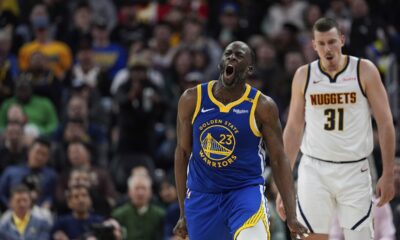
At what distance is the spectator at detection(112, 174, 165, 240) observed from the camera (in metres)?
11.8

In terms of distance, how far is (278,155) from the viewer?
7242 mm

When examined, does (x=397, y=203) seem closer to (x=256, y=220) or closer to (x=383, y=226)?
(x=383, y=226)

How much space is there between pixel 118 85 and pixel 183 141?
23.4ft

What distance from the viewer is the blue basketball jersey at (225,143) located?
7.20 meters

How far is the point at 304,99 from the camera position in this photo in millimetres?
8219

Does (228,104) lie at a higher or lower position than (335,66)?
lower

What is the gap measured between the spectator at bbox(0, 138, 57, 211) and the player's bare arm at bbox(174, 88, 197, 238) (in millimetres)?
5223

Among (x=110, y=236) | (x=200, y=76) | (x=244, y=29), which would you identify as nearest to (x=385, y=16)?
(x=244, y=29)

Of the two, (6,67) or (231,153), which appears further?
(6,67)

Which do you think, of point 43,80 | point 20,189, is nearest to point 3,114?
point 43,80

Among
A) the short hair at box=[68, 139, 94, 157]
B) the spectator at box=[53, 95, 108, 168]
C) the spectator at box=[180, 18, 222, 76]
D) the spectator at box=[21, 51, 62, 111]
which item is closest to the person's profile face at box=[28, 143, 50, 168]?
the short hair at box=[68, 139, 94, 157]

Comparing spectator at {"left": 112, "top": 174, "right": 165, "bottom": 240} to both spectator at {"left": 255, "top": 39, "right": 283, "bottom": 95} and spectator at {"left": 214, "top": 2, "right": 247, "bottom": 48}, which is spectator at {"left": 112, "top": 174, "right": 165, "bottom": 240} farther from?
spectator at {"left": 214, "top": 2, "right": 247, "bottom": 48}

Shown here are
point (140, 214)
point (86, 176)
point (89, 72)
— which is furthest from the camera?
point (89, 72)

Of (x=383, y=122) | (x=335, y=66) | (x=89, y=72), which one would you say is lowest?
(x=383, y=122)
